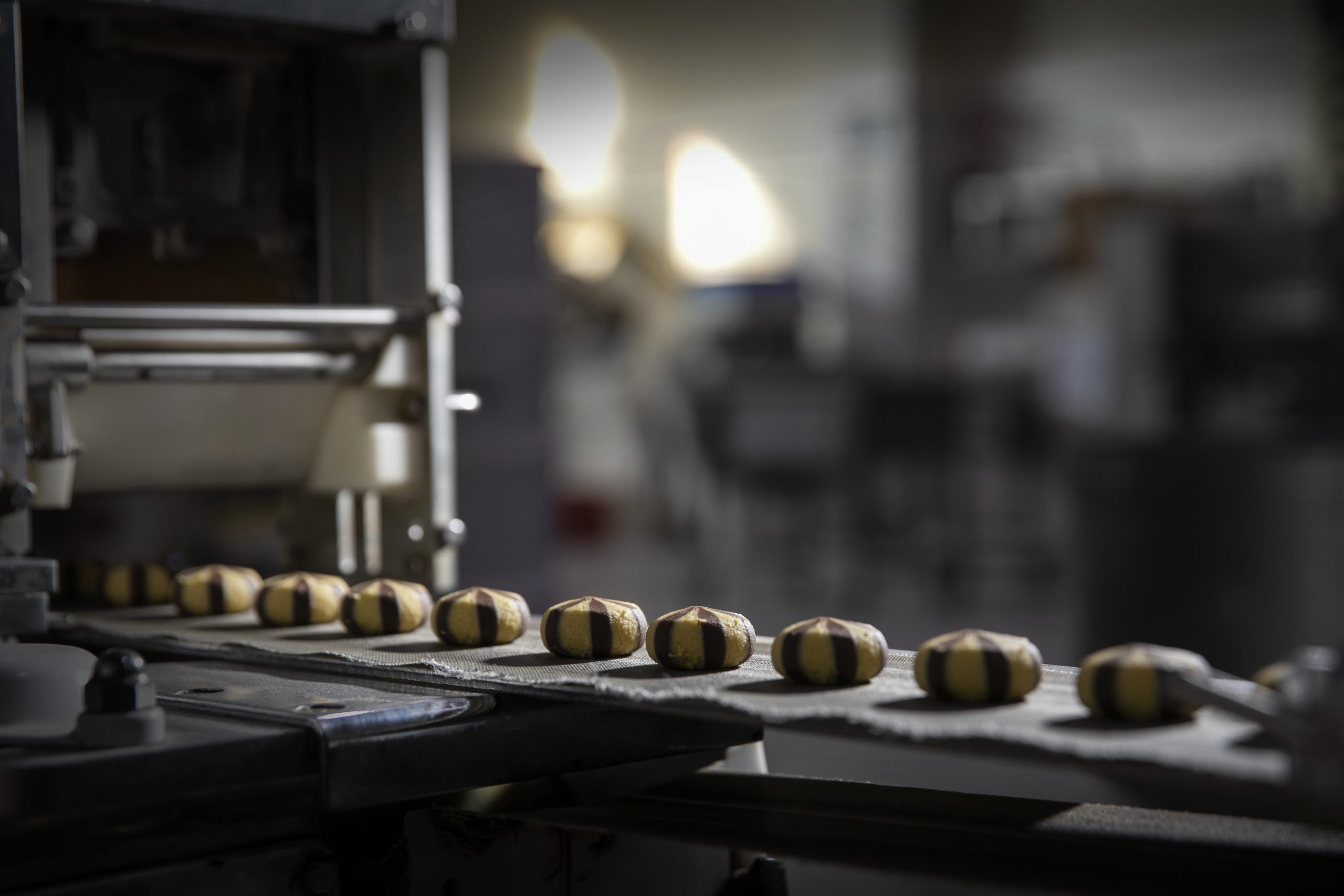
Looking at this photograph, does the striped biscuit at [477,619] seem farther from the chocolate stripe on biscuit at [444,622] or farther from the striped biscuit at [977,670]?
the striped biscuit at [977,670]

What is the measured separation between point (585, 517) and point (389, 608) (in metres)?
9.44

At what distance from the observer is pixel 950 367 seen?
7953mm

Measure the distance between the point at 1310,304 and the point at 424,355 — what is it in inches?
135

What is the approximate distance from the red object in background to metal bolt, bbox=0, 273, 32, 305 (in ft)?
30.1

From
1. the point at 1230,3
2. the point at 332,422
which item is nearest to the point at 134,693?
the point at 332,422

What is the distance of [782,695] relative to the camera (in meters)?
0.96

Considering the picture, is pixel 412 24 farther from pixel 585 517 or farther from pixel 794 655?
pixel 585 517

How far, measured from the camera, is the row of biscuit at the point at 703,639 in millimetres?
875

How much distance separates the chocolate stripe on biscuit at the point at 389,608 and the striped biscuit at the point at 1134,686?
0.69m

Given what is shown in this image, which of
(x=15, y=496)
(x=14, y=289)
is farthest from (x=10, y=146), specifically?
(x=15, y=496)

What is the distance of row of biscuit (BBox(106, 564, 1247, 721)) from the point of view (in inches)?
34.4

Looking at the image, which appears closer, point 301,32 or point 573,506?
point 301,32

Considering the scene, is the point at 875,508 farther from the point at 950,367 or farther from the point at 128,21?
the point at 128,21

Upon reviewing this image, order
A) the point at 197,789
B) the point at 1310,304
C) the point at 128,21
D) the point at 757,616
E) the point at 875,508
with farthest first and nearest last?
the point at 875,508 < the point at 757,616 < the point at 1310,304 < the point at 128,21 < the point at 197,789
